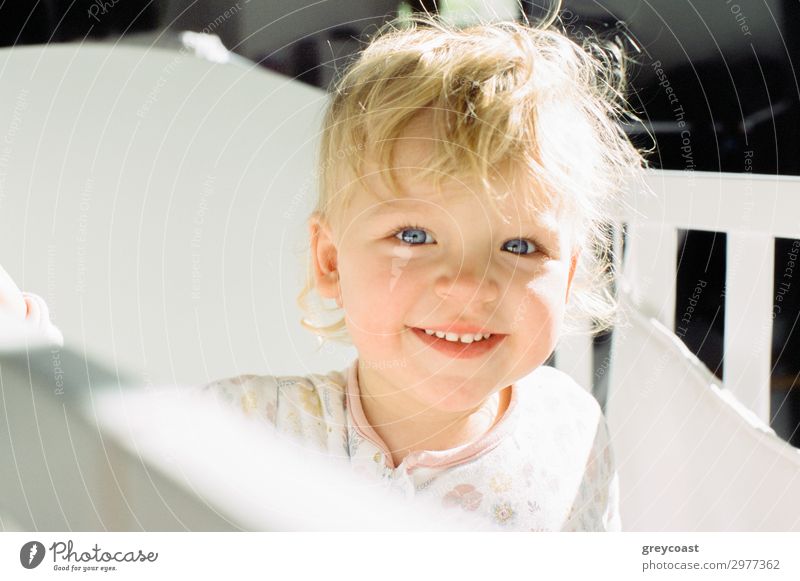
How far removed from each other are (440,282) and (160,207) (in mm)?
192

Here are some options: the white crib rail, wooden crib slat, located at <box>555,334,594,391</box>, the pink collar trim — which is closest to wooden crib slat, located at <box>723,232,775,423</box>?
the white crib rail

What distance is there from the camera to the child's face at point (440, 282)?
0.53 meters

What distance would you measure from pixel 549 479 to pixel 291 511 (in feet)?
0.62

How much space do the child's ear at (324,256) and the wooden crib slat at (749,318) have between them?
31 centimetres

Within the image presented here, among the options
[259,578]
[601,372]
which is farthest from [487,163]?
[259,578]

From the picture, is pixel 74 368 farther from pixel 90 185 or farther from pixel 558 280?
pixel 558 280

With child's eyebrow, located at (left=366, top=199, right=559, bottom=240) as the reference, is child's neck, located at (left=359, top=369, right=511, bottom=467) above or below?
below

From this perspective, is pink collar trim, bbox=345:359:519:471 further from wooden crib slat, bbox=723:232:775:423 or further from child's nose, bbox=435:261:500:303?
wooden crib slat, bbox=723:232:775:423

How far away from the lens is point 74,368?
559 mm

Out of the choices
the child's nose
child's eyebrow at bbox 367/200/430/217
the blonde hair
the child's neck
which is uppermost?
the blonde hair

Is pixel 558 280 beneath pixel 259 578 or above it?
above

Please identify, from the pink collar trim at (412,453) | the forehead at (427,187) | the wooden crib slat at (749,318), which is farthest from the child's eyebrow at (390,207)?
the wooden crib slat at (749,318)

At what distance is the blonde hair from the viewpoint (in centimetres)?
52

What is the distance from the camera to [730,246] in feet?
2.13
